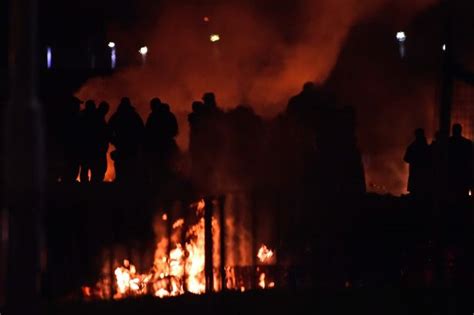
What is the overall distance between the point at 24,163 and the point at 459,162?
24.8ft

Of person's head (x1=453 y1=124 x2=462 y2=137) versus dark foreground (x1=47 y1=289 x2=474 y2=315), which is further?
person's head (x1=453 y1=124 x2=462 y2=137)

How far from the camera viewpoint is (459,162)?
13.1 meters

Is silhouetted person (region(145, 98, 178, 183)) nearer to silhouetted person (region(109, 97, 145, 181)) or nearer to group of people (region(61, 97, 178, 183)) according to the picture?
group of people (region(61, 97, 178, 183))

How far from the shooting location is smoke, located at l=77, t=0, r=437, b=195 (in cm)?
2038

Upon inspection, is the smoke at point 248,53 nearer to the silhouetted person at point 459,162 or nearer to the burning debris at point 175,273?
the silhouetted person at point 459,162

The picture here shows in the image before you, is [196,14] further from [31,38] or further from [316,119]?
Answer: [31,38]

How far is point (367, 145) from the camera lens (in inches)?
853

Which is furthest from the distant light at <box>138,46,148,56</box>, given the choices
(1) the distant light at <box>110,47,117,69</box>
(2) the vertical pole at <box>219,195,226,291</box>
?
(2) the vertical pole at <box>219,195,226,291</box>

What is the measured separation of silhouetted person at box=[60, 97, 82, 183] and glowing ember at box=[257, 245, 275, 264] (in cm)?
Result: 531

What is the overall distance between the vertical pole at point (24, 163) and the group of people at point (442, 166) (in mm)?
5314

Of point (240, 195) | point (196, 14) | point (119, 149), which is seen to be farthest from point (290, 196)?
point (196, 14)

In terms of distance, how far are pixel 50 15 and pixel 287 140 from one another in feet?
47.5

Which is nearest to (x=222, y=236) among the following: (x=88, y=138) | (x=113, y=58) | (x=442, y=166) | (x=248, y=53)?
(x=442, y=166)

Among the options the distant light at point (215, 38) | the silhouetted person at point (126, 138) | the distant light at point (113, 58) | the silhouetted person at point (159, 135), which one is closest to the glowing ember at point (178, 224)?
the silhouetted person at point (159, 135)
